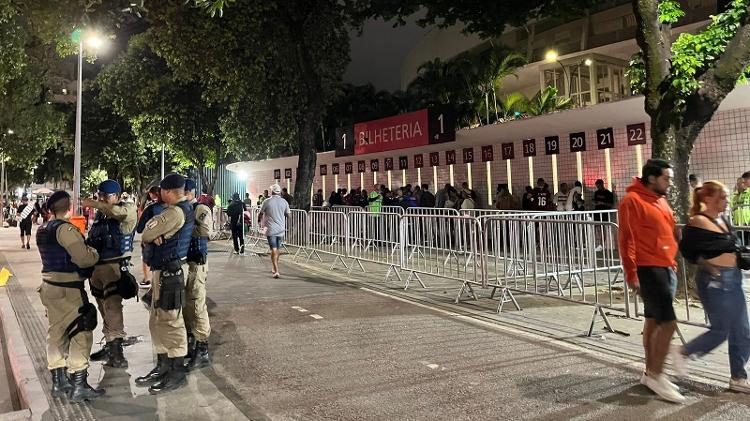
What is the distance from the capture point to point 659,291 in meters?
4.06

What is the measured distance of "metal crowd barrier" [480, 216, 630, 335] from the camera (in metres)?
6.70

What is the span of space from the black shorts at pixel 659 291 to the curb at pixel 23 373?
15.8ft

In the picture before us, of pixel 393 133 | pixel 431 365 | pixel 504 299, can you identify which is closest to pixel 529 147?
pixel 393 133

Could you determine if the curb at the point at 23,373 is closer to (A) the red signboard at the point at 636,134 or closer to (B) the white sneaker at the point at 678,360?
(B) the white sneaker at the point at 678,360

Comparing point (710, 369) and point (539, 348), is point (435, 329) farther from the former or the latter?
point (710, 369)

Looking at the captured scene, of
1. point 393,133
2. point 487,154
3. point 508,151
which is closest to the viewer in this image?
point 508,151

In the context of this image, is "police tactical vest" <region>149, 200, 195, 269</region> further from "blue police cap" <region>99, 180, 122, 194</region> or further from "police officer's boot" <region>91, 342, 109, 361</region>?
"police officer's boot" <region>91, 342, 109, 361</region>

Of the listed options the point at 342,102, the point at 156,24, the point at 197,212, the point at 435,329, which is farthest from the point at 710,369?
the point at 342,102

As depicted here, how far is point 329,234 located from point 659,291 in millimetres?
8199

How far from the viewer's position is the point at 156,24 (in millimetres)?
14695

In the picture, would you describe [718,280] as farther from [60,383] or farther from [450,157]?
[450,157]

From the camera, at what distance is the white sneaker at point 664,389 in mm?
3955

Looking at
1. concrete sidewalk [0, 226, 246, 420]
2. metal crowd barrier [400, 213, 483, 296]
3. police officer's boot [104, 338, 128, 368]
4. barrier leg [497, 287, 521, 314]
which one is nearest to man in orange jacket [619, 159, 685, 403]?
barrier leg [497, 287, 521, 314]

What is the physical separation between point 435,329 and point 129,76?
19.6 meters
